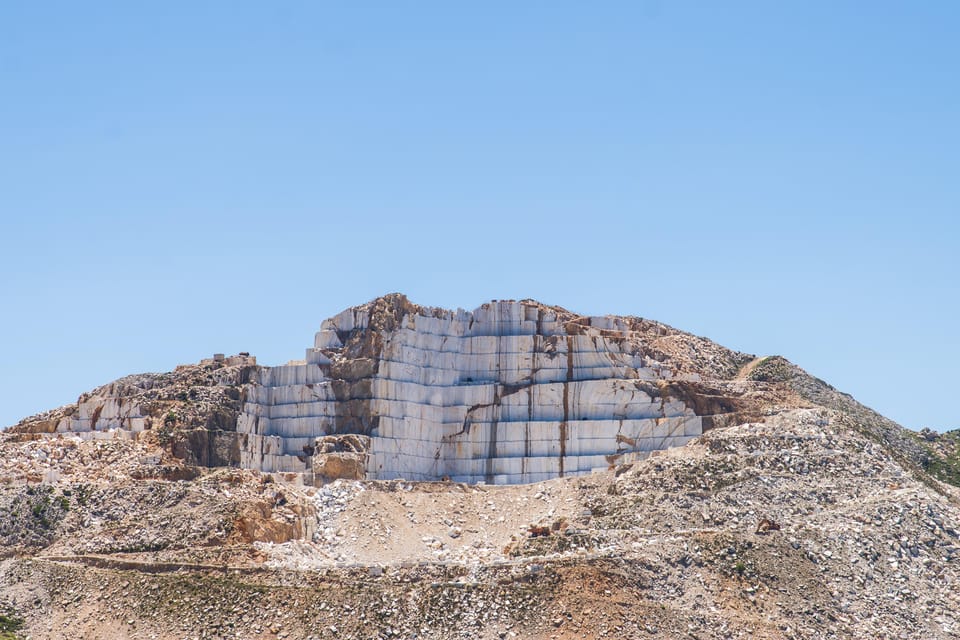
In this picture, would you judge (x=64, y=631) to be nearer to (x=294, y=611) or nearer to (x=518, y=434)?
(x=294, y=611)

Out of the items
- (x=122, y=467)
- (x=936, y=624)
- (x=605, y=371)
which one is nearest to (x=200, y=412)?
(x=122, y=467)

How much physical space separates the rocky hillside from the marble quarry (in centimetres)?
63

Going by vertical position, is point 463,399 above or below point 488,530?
above

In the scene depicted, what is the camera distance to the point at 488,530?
8212 cm

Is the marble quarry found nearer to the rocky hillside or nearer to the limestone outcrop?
the limestone outcrop

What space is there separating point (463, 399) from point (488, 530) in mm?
9134

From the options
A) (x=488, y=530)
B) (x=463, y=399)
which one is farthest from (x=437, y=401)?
(x=488, y=530)

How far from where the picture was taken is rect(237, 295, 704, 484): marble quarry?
86812 millimetres

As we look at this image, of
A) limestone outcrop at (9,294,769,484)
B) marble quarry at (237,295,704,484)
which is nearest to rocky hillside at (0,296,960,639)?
limestone outcrop at (9,294,769,484)

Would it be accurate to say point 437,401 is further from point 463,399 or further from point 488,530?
point 488,530

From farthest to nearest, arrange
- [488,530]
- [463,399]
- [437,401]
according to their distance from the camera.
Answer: [463,399] < [437,401] < [488,530]

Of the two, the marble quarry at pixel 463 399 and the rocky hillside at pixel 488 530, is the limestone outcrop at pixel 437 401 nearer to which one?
the marble quarry at pixel 463 399

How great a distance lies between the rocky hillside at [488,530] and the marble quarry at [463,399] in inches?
24.9

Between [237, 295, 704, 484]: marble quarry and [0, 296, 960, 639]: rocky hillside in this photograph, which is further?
[237, 295, 704, 484]: marble quarry
